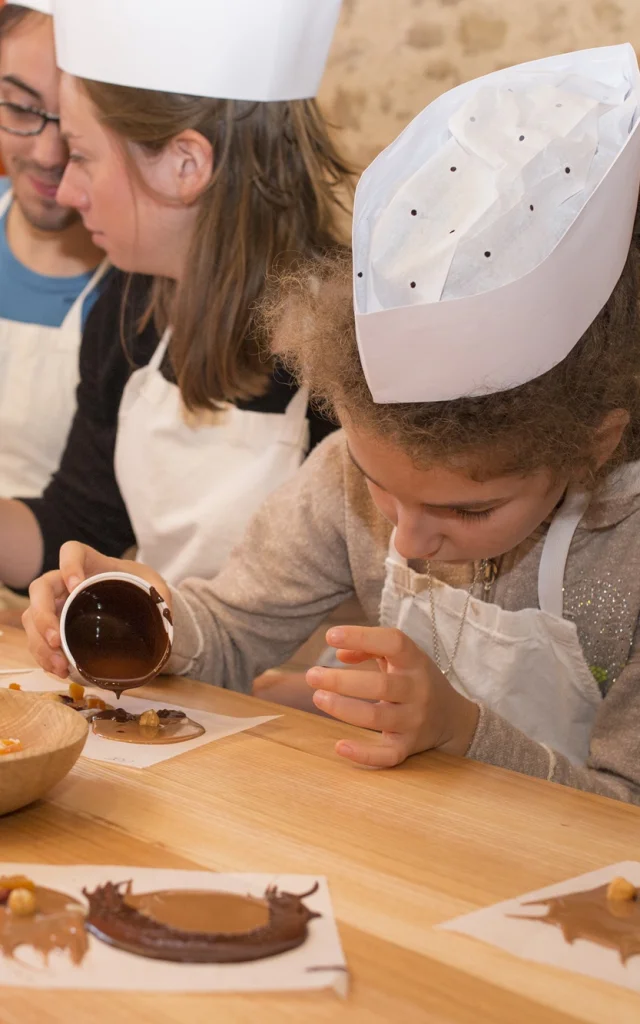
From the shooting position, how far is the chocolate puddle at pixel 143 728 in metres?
1.03

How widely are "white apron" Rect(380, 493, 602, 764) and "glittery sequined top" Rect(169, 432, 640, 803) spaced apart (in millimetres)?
17

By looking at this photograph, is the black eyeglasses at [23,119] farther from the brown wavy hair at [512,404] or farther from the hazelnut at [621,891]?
the hazelnut at [621,891]

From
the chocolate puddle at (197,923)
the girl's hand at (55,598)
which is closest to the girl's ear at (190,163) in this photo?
the girl's hand at (55,598)

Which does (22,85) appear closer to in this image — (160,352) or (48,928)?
(160,352)

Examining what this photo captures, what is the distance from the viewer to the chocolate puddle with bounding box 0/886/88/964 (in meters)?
0.66

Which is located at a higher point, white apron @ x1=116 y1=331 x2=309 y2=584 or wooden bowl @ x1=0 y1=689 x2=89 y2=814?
white apron @ x1=116 y1=331 x2=309 y2=584

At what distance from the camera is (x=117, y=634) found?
46.1 inches

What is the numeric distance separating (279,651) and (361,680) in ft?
1.41

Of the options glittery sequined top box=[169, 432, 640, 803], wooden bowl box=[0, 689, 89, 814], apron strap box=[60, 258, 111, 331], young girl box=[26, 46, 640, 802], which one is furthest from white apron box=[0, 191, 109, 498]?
wooden bowl box=[0, 689, 89, 814]

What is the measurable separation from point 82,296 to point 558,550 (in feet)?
3.89

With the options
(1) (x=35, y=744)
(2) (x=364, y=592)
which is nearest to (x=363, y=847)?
(1) (x=35, y=744)

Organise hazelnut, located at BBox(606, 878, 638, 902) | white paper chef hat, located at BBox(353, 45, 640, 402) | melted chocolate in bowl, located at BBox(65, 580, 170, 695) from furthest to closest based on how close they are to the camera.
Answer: melted chocolate in bowl, located at BBox(65, 580, 170, 695), white paper chef hat, located at BBox(353, 45, 640, 402), hazelnut, located at BBox(606, 878, 638, 902)

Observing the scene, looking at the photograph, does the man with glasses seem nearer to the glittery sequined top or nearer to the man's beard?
the man's beard

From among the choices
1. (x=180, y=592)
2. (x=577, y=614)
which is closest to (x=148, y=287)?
(x=180, y=592)
